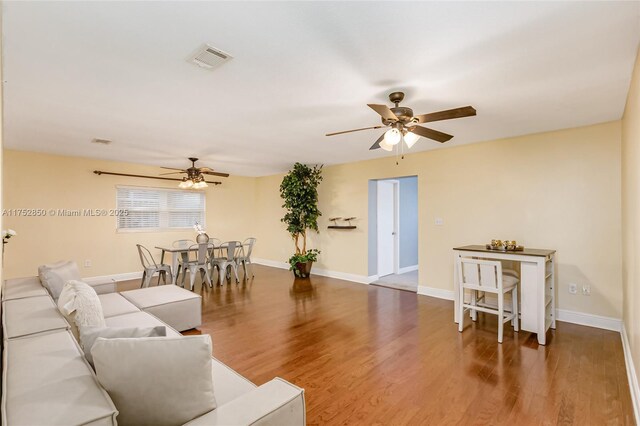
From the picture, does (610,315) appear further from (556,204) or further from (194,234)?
(194,234)

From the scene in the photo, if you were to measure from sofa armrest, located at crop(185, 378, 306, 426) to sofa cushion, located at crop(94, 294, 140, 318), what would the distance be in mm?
2220

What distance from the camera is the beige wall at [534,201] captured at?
11.7 feet

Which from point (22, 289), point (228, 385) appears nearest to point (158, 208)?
point (22, 289)

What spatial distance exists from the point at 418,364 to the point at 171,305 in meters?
2.64

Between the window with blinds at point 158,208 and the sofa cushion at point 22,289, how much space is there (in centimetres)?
297

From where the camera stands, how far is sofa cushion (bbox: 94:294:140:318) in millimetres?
2885

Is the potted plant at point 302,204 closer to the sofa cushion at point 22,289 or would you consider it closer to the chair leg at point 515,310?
the chair leg at point 515,310

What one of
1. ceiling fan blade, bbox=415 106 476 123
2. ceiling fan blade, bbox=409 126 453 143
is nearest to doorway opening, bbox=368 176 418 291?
ceiling fan blade, bbox=409 126 453 143

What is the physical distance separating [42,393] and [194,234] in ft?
21.8

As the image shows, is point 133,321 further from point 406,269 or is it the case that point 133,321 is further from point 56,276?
point 406,269

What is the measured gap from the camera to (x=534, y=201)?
4070 mm

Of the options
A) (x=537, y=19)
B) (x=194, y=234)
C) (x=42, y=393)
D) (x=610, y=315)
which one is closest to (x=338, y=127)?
(x=537, y=19)

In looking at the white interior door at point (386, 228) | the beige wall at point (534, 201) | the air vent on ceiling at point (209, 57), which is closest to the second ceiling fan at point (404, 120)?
the air vent on ceiling at point (209, 57)

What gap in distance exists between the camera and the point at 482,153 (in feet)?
14.8
